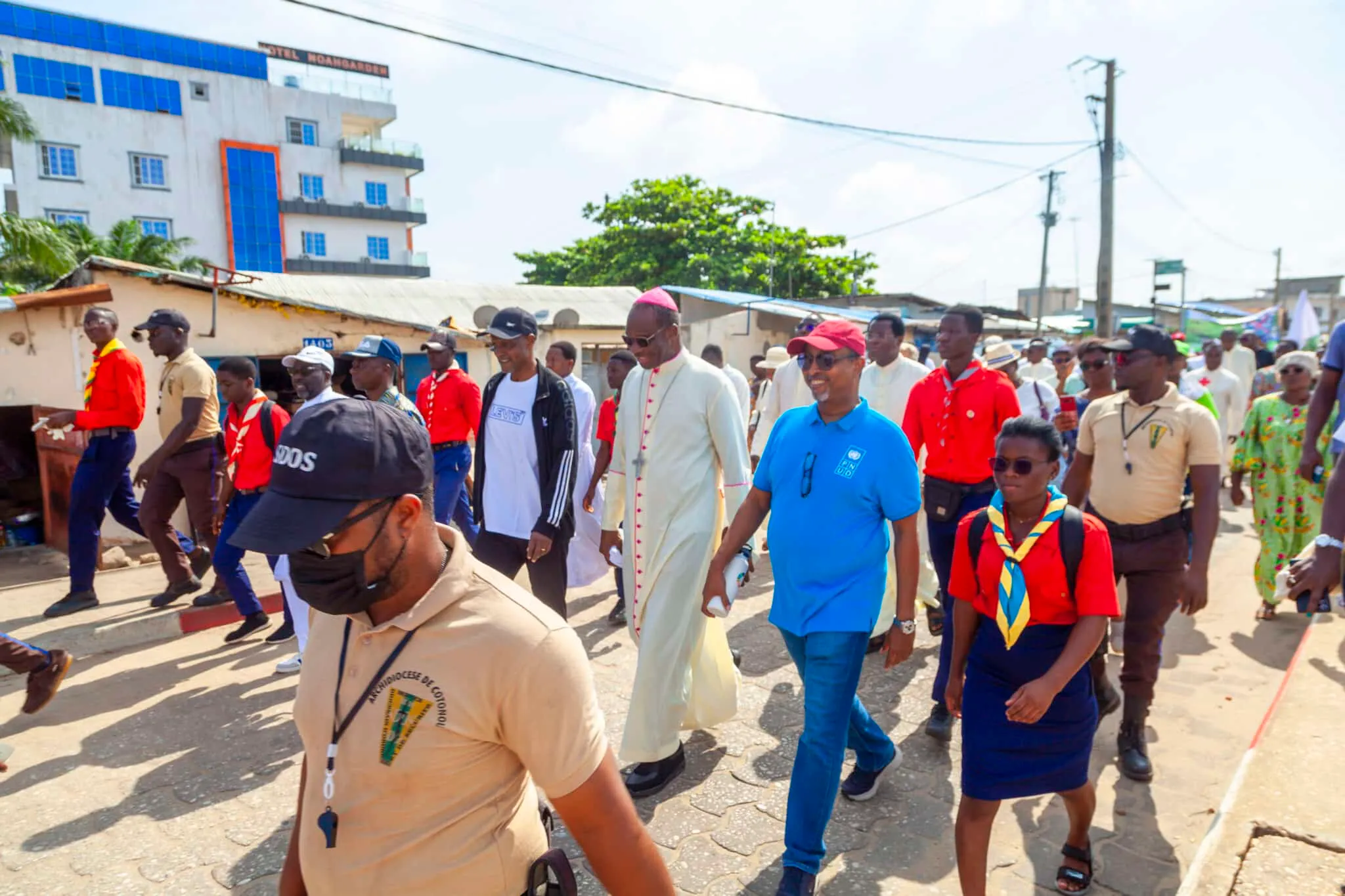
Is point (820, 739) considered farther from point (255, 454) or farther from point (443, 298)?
point (443, 298)

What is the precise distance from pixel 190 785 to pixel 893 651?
3156mm

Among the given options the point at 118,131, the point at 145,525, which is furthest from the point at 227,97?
the point at 145,525

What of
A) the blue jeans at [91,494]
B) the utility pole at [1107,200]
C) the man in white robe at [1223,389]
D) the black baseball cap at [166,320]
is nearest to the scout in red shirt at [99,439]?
the blue jeans at [91,494]

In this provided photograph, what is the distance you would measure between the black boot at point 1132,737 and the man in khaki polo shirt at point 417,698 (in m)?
3.29

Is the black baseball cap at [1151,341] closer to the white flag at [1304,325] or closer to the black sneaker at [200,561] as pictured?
the black sneaker at [200,561]

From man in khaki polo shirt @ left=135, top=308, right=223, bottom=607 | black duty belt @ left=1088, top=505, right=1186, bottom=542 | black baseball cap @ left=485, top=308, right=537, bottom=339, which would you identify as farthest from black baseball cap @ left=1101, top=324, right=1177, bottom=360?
man in khaki polo shirt @ left=135, top=308, right=223, bottom=607

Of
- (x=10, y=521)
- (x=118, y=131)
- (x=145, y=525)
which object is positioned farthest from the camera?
(x=118, y=131)

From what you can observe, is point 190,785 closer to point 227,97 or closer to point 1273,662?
point 1273,662

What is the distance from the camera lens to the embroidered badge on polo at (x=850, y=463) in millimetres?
3141

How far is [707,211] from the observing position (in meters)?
34.8

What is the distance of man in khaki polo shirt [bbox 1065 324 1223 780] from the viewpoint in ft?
12.8

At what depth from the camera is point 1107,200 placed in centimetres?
2091

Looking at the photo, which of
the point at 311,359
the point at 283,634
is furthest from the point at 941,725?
the point at 283,634

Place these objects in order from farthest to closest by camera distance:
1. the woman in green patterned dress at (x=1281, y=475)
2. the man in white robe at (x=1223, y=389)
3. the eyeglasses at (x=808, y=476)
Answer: the man in white robe at (x=1223, y=389), the woman in green patterned dress at (x=1281, y=475), the eyeglasses at (x=808, y=476)
